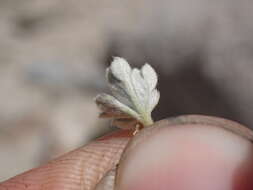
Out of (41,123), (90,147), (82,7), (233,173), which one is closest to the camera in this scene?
(233,173)

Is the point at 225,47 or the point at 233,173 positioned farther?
the point at 225,47

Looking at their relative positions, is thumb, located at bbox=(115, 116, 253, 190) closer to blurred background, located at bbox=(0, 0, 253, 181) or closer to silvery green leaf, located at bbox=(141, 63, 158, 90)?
silvery green leaf, located at bbox=(141, 63, 158, 90)

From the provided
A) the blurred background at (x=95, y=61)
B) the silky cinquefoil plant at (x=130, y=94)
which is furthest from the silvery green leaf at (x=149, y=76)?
the blurred background at (x=95, y=61)

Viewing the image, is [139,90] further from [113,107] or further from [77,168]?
[77,168]

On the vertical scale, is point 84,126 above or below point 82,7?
below

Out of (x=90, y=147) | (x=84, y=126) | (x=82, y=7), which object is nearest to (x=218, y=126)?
(x=90, y=147)

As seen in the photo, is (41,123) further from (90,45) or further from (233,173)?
(233,173)

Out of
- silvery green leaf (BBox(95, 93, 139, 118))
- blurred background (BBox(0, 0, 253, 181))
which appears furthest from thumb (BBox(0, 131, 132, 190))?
blurred background (BBox(0, 0, 253, 181))
